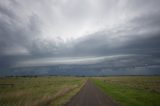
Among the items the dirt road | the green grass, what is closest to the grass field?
the dirt road

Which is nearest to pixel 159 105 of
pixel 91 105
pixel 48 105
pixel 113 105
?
pixel 113 105

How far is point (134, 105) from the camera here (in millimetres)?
18375

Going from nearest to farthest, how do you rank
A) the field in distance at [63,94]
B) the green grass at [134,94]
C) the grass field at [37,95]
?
the grass field at [37,95] < the field in distance at [63,94] < the green grass at [134,94]

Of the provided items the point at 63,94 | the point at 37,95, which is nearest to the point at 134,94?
the point at 63,94

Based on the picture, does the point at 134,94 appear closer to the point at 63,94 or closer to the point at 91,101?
the point at 91,101

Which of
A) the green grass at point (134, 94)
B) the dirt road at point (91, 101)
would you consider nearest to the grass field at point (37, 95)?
the dirt road at point (91, 101)

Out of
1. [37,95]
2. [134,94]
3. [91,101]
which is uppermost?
[37,95]

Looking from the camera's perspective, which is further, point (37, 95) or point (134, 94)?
point (134, 94)

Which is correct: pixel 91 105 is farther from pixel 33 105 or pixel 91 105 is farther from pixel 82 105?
pixel 33 105

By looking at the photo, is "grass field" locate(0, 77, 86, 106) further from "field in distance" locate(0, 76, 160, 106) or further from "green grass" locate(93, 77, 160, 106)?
"green grass" locate(93, 77, 160, 106)

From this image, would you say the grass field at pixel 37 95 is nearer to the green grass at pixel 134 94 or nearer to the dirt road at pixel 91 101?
the dirt road at pixel 91 101

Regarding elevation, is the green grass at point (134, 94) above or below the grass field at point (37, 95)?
below

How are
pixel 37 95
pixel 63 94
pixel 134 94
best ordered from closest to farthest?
pixel 37 95 → pixel 63 94 → pixel 134 94

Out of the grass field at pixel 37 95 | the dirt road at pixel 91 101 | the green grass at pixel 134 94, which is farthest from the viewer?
the green grass at pixel 134 94
